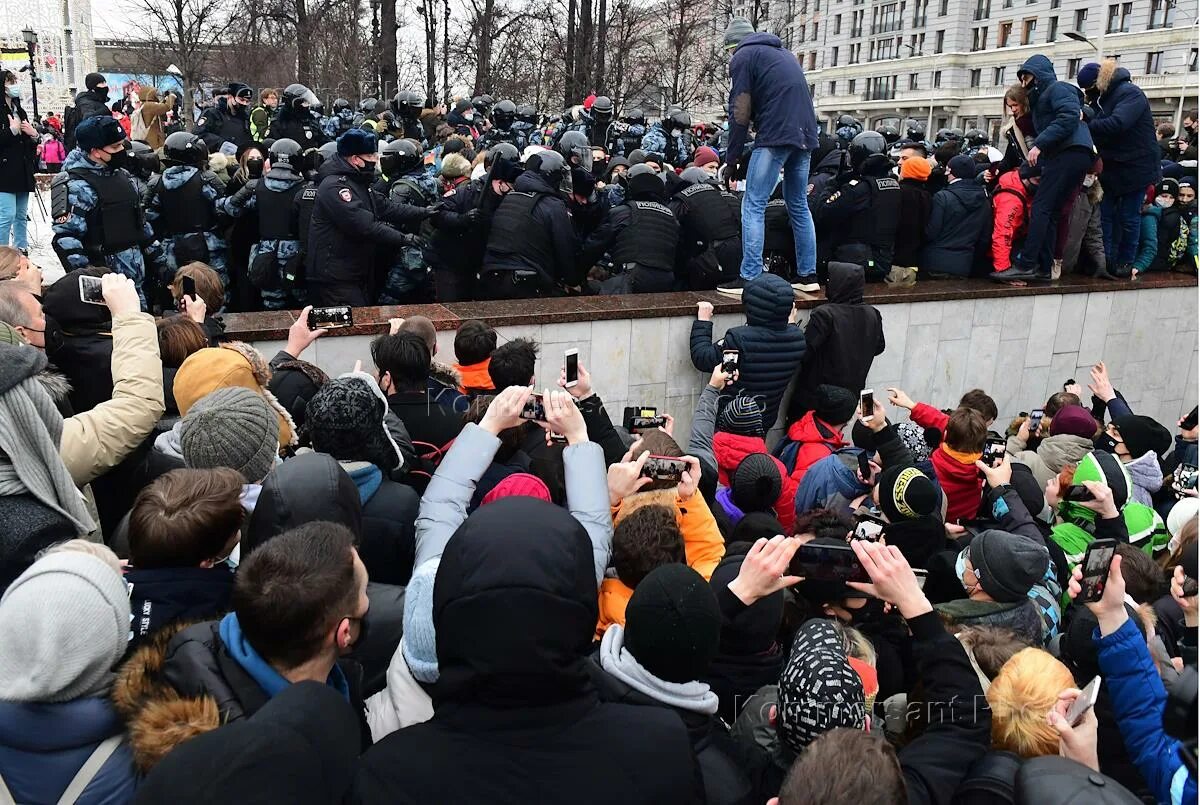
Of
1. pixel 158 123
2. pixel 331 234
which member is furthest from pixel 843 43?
pixel 331 234

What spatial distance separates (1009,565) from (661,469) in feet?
4.11

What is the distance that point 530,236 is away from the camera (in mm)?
7555

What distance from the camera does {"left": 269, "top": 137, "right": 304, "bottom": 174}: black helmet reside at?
7.79 metres

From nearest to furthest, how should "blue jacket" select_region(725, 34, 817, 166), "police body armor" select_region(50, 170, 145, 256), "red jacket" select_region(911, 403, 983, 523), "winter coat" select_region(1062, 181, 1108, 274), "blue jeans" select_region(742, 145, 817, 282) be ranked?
"red jacket" select_region(911, 403, 983, 523) < "police body armor" select_region(50, 170, 145, 256) < "blue jacket" select_region(725, 34, 817, 166) < "blue jeans" select_region(742, 145, 817, 282) < "winter coat" select_region(1062, 181, 1108, 274)

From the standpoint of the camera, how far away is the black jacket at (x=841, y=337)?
7.11 metres

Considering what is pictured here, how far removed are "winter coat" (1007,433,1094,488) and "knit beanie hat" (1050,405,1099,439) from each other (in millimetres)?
548

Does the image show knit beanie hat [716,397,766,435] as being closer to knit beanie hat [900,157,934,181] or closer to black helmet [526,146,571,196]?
black helmet [526,146,571,196]

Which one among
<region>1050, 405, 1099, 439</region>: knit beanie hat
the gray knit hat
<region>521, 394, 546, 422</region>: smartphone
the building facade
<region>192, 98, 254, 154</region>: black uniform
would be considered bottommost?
<region>1050, 405, 1099, 439</region>: knit beanie hat

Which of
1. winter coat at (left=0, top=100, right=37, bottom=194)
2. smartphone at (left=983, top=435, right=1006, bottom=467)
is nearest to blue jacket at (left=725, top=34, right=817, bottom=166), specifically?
smartphone at (left=983, top=435, right=1006, bottom=467)

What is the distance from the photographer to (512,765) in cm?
177

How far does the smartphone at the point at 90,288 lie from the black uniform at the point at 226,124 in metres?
9.72

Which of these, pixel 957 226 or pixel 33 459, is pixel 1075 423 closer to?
pixel 957 226

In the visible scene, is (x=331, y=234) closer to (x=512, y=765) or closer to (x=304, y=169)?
(x=304, y=169)

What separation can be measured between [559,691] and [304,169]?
7.09 meters
